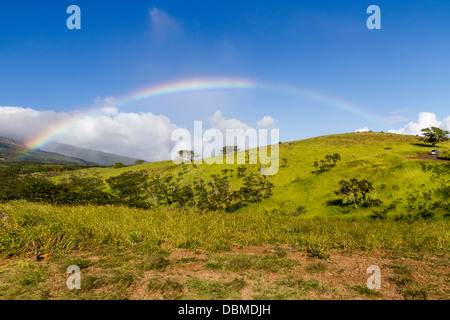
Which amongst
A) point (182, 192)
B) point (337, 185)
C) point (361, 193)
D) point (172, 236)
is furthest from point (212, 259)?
point (182, 192)

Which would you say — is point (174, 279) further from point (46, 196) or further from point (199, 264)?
point (46, 196)

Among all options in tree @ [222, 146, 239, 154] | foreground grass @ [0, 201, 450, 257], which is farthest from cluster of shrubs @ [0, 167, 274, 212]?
tree @ [222, 146, 239, 154]

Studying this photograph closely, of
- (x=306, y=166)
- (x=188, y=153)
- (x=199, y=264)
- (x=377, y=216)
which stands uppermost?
(x=188, y=153)

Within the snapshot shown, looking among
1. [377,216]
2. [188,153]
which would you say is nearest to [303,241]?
[377,216]

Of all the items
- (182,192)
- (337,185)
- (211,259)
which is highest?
(337,185)

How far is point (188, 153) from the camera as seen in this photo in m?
70.7

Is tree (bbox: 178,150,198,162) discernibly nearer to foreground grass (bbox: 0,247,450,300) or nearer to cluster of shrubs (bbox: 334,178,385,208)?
cluster of shrubs (bbox: 334,178,385,208)

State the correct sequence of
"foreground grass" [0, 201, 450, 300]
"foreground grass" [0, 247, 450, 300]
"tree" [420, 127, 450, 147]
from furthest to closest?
"tree" [420, 127, 450, 147], "foreground grass" [0, 201, 450, 300], "foreground grass" [0, 247, 450, 300]

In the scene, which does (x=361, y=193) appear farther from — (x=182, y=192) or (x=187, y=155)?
(x=187, y=155)

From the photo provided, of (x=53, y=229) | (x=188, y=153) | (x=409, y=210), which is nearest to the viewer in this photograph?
(x=53, y=229)

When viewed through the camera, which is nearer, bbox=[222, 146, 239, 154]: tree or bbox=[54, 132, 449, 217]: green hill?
bbox=[54, 132, 449, 217]: green hill

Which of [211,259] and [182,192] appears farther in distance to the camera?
[182,192]

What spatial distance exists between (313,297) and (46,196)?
2076 cm

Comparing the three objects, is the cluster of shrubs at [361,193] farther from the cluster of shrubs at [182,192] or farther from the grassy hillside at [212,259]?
the grassy hillside at [212,259]
